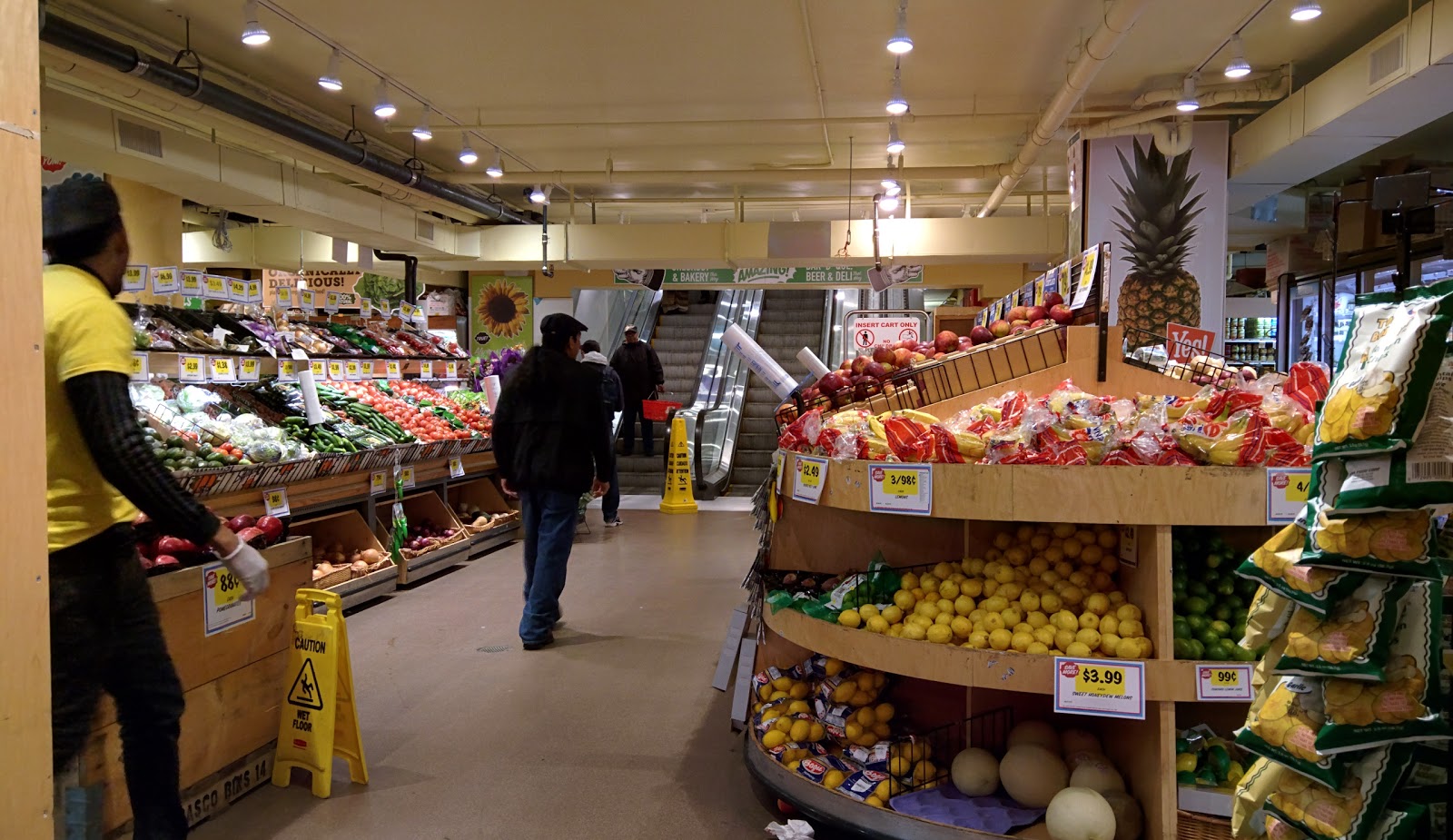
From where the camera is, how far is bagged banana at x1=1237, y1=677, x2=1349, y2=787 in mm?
1476

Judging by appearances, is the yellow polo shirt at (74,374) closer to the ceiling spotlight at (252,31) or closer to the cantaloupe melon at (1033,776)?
the cantaloupe melon at (1033,776)

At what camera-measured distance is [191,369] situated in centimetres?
552

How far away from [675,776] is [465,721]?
101 cm

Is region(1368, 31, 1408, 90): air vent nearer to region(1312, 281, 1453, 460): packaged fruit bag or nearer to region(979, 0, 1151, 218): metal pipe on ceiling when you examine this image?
region(979, 0, 1151, 218): metal pipe on ceiling

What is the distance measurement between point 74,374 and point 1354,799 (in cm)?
253

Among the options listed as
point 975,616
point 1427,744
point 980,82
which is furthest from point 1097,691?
point 980,82

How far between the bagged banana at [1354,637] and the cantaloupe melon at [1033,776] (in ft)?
4.23

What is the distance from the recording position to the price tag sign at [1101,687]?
2480mm

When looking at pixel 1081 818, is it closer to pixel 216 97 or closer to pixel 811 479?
pixel 811 479

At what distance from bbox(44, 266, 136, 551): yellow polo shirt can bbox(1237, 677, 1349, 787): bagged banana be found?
237cm

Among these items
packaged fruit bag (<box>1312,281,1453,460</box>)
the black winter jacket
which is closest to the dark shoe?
the black winter jacket

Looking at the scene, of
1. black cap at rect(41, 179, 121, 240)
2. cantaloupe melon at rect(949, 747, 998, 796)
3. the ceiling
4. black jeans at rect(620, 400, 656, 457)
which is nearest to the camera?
black cap at rect(41, 179, 121, 240)

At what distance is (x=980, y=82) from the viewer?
7.75 m

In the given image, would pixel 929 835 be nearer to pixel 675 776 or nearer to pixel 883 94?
pixel 675 776
